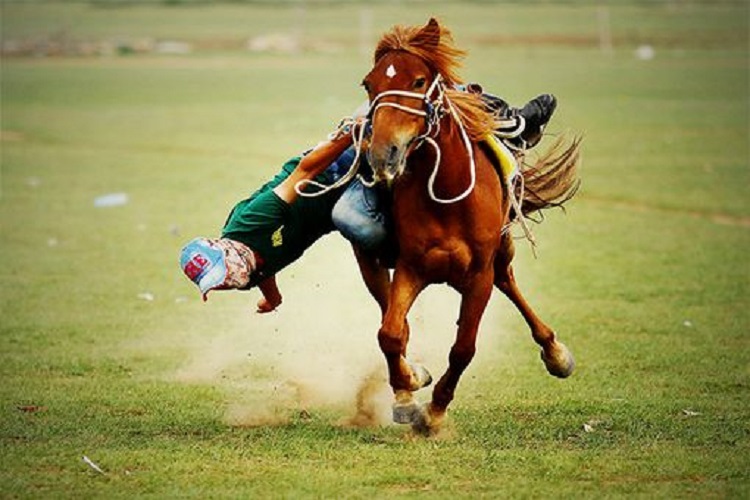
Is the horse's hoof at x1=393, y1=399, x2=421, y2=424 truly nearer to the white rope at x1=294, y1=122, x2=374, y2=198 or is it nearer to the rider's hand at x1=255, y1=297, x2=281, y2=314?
the white rope at x1=294, y1=122, x2=374, y2=198

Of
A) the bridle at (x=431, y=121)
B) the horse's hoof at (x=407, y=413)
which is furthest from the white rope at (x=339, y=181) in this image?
the horse's hoof at (x=407, y=413)

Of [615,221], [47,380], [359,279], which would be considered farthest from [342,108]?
[47,380]

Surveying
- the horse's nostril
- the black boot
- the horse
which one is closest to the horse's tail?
the black boot

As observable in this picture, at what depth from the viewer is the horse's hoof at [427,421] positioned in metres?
7.56

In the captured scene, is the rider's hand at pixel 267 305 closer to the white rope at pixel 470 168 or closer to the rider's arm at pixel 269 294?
the rider's arm at pixel 269 294

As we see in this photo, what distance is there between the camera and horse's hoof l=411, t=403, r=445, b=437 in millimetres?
7559

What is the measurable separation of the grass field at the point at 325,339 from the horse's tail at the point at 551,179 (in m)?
1.18

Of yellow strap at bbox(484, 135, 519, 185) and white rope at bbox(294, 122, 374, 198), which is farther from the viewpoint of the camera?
A: yellow strap at bbox(484, 135, 519, 185)

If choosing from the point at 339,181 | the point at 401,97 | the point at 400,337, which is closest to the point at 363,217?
the point at 339,181

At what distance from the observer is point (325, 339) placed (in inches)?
412

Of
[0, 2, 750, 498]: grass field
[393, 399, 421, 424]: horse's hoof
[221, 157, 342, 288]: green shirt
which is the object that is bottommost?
[0, 2, 750, 498]: grass field

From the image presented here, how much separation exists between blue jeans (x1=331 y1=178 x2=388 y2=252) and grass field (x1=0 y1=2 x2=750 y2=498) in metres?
1.06

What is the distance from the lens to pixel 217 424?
8.17 metres

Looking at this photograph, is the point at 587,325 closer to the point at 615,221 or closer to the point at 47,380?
the point at 47,380
